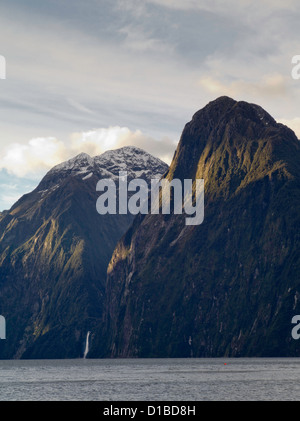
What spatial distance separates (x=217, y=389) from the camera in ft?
498
